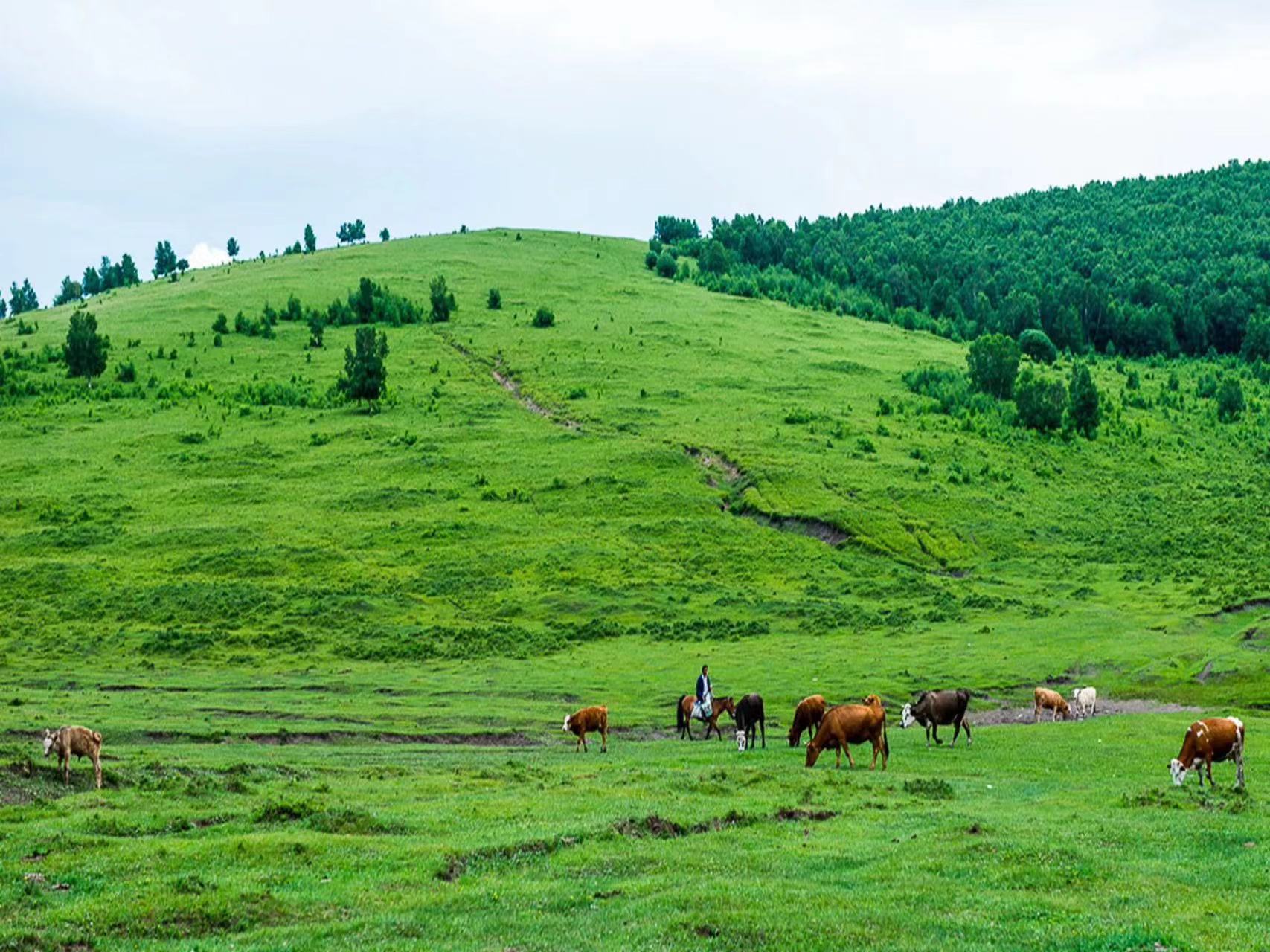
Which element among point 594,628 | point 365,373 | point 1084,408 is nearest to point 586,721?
point 594,628

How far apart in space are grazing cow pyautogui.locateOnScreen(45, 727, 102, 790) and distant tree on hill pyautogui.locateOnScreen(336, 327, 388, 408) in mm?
82931

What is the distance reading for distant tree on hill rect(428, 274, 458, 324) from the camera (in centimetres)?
14238

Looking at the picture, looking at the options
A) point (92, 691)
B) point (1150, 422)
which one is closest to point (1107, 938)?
point (92, 691)

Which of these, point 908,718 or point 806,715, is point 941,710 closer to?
point 908,718

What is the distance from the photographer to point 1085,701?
46.4m

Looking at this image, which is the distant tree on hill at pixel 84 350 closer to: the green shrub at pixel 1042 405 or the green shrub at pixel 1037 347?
the green shrub at pixel 1042 405

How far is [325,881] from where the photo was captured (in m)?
18.0

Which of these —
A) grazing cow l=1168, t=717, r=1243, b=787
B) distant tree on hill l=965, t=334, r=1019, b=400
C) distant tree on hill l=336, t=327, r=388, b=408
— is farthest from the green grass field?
distant tree on hill l=965, t=334, r=1019, b=400

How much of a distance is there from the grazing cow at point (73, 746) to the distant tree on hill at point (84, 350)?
97.5 m

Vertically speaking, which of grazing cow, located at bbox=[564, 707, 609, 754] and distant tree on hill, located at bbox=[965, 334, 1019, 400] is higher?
distant tree on hill, located at bbox=[965, 334, 1019, 400]

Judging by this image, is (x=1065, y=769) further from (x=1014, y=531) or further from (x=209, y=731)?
(x=1014, y=531)

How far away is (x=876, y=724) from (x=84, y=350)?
103312 mm

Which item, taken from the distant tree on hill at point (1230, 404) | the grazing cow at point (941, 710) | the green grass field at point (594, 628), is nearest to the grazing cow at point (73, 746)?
the green grass field at point (594, 628)

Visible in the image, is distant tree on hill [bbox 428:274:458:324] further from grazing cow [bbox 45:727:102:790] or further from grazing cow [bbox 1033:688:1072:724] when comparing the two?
grazing cow [bbox 45:727:102:790]
